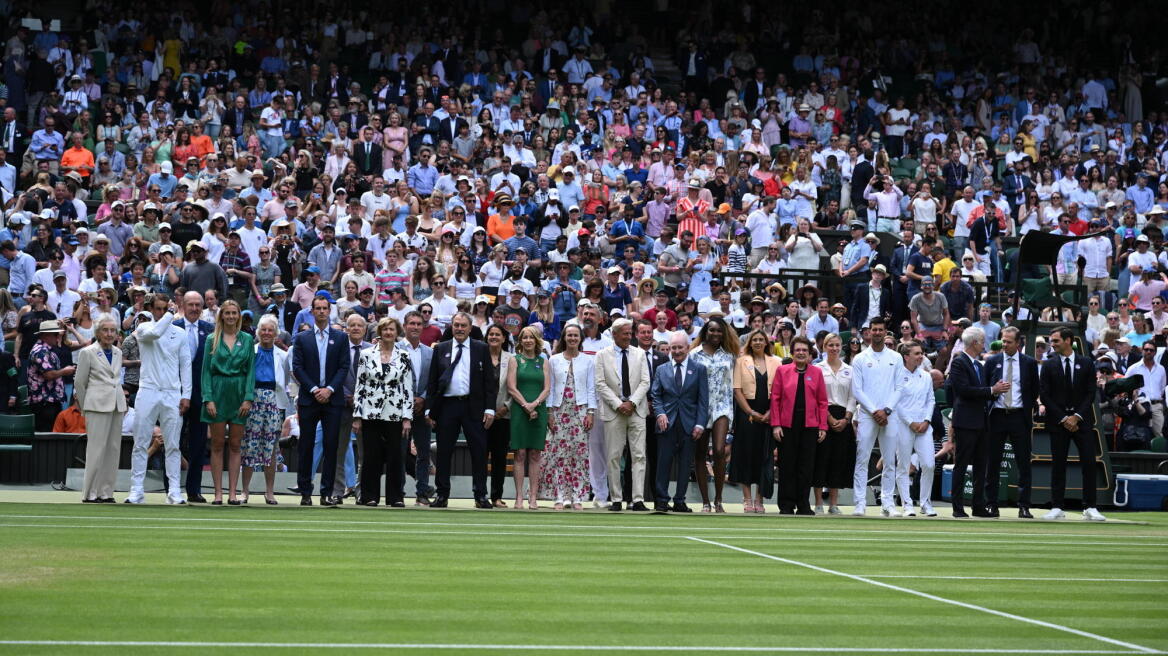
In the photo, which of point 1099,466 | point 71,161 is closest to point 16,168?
point 71,161

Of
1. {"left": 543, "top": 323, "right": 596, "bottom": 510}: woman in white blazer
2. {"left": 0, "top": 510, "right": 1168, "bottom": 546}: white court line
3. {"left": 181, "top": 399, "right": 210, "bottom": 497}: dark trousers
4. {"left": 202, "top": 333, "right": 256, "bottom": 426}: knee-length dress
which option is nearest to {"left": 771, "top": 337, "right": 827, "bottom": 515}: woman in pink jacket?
{"left": 543, "top": 323, "right": 596, "bottom": 510}: woman in white blazer

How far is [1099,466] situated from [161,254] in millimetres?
12990

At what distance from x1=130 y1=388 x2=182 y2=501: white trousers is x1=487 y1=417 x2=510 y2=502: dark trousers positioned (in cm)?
346

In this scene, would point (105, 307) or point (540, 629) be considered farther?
point (105, 307)

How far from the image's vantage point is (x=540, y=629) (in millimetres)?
8094

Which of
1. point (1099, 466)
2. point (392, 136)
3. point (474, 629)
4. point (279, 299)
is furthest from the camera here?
point (392, 136)

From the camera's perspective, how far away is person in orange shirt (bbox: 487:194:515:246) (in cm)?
2542

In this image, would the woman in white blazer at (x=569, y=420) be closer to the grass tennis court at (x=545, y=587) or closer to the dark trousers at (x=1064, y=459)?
the grass tennis court at (x=545, y=587)

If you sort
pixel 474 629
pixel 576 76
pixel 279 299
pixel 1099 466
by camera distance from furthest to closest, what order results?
1. pixel 576 76
2. pixel 279 299
3. pixel 1099 466
4. pixel 474 629

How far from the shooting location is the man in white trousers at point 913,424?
1770cm

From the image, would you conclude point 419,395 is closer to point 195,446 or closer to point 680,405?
point 195,446

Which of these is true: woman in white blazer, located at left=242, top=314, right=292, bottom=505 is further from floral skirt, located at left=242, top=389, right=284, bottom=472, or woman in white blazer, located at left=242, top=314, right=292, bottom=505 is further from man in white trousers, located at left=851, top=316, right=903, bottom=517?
man in white trousers, located at left=851, top=316, right=903, bottom=517

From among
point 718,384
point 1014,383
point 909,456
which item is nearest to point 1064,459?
point 1014,383

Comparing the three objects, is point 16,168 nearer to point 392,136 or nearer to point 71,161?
point 71,161
